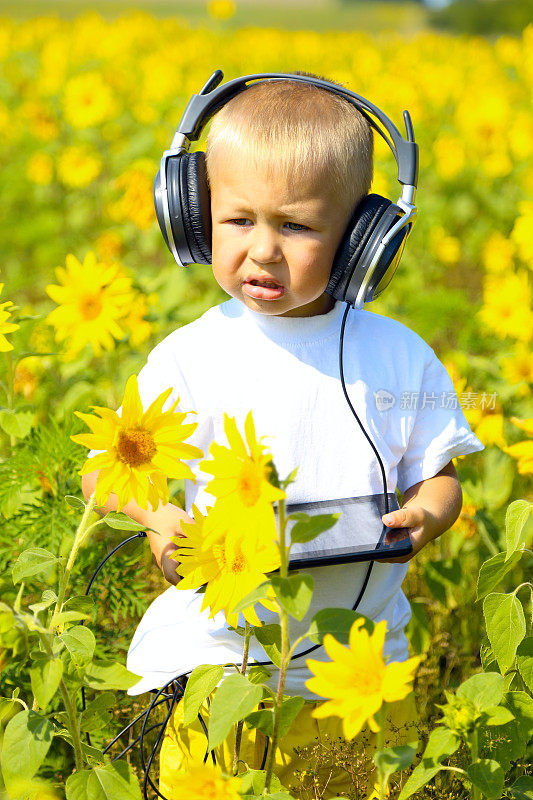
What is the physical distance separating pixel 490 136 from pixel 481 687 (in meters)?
5.49

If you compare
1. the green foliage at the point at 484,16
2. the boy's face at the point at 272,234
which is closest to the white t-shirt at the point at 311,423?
the boy's face at the point at 272,234

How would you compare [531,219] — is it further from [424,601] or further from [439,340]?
[424,601]

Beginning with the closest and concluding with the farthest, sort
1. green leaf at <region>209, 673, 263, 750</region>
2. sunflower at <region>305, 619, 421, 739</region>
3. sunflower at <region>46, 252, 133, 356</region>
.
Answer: sunflower at <region>305, 619, 421, 739</region> → green leaf at <region>209, 673, 263, 750</region> → sunflower at <region>46, 252, 133, 356</region>

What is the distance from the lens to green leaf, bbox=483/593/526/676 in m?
1.44

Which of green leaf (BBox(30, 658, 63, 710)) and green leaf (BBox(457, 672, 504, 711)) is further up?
green leaf (BBox(30, 658, 63, 710))

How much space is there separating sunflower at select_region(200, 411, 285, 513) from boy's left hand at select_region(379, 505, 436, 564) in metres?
0.38

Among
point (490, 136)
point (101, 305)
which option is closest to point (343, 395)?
point (101, 305)

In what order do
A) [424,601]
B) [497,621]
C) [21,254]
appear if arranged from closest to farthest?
[497,621] < [424,601] < [21,254]

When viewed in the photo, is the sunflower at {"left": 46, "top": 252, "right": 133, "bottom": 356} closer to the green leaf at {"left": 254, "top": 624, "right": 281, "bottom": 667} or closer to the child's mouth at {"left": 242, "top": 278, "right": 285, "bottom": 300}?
the child's mouth at {"left": 242, "top": 278, "right": 285, "bottom": 300}

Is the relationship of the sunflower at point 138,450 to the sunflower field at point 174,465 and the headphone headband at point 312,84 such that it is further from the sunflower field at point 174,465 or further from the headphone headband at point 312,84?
the headphone headband at point 312,84

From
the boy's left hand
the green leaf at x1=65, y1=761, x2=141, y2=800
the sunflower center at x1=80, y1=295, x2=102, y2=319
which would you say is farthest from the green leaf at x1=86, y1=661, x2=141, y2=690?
the sunflower center at x1=80, y1=295, x2=102, y2=319

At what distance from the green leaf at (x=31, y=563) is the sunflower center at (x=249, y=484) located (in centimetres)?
33

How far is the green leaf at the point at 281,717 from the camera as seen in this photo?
1335 millimetres

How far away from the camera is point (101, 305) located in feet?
7.18
